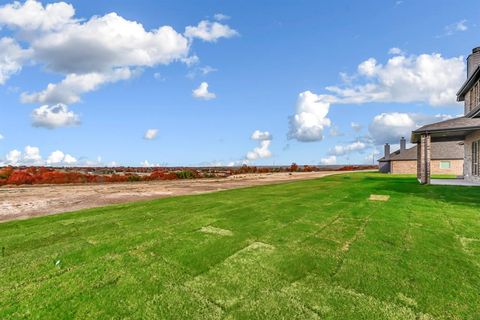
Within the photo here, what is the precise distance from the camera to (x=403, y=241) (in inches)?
218

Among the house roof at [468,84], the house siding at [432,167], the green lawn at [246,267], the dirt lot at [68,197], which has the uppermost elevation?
the house roof at [468,84]

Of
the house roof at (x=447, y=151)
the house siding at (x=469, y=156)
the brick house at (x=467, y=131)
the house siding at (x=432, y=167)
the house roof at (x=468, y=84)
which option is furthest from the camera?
the house roof at (x=447, y=151)

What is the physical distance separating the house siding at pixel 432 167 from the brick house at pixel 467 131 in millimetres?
14791

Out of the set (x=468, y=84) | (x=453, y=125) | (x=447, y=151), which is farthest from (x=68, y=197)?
(x=447, y=151)

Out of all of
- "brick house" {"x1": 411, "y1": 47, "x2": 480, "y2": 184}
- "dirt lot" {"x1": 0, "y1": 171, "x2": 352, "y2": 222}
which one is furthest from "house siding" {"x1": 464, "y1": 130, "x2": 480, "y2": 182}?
"dirt lot" {"x1": 0, "y1": 171, "x2": 352, "y2": 222}

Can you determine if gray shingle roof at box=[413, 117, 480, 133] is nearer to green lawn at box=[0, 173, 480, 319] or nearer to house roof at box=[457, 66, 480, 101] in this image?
house roof at box=[457, 66, 480, 101]

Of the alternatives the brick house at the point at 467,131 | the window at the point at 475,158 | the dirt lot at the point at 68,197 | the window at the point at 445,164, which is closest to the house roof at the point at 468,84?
the brick house at the point at 467,131

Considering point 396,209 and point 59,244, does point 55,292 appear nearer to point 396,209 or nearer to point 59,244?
point 59,244

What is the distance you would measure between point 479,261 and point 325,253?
2533 millimetres

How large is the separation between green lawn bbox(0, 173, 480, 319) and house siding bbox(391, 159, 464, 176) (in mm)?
31628

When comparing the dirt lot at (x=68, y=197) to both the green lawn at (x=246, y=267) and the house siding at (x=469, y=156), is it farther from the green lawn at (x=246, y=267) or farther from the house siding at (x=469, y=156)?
the house siding at (x=469, y=156)

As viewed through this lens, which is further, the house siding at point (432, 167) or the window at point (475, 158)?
the house siding at point (432, 167)

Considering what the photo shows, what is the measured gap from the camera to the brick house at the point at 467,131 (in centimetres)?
1527

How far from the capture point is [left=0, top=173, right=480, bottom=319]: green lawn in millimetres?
3277
